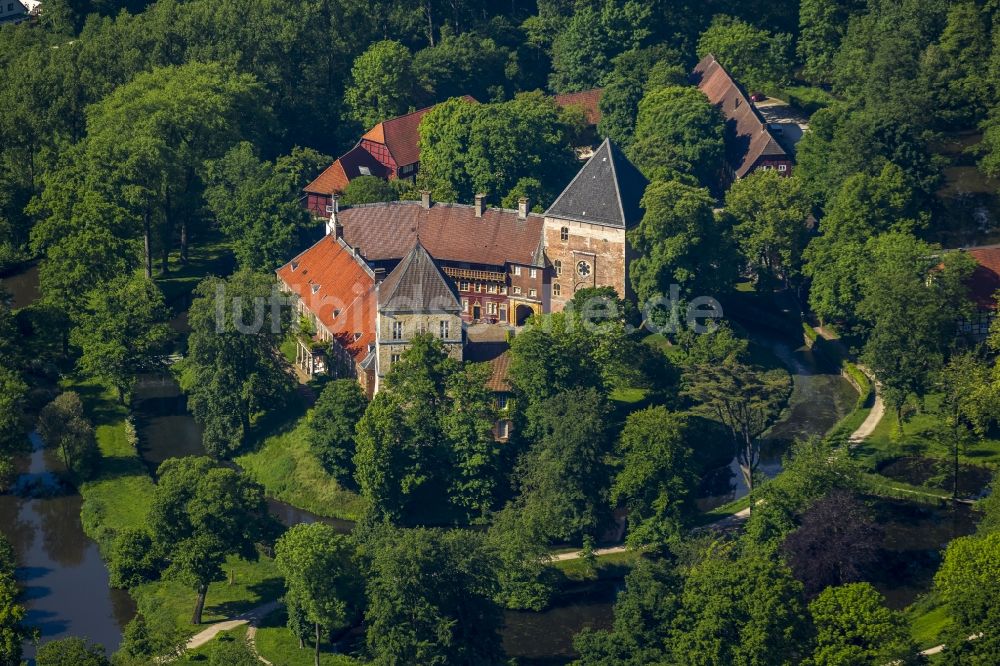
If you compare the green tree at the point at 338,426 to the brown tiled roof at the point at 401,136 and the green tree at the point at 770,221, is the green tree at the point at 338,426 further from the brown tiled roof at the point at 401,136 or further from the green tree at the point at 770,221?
the brown tiled roof at the point at 401,136

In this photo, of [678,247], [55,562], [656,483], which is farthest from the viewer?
[678,247]

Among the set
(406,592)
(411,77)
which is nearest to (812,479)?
(406,592)

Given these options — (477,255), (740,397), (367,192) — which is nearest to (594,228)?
(477,255)

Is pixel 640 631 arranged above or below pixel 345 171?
below

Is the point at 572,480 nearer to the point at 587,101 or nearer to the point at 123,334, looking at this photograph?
the point at 123,334

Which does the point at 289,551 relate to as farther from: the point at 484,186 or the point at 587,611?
the point at 484,186

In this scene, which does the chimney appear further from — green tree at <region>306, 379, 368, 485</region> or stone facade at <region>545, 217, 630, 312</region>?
green tree at <region>306, 379, 368, 485</region>

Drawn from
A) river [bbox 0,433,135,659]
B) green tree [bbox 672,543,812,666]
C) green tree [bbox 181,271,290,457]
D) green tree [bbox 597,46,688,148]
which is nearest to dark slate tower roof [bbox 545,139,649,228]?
green tree [bbox 597,46,688,148]

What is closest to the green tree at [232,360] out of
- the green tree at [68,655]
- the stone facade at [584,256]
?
the stone facade at [584,256]
